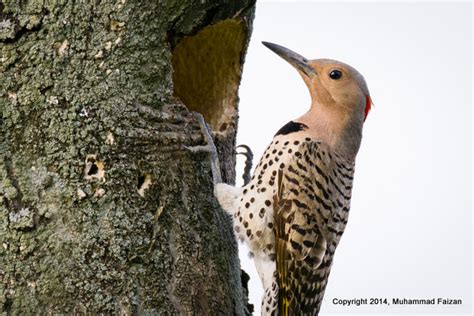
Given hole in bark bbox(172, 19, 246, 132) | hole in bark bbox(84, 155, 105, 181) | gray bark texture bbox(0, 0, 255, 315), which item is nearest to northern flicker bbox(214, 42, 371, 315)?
hole in bark bbox(172, 19, 246, 132)

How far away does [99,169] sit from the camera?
8.63 feet

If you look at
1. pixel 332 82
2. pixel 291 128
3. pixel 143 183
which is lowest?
pixel 143 183

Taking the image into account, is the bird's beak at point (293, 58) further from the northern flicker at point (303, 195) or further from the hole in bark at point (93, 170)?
the hole in bark at point (93, 170)

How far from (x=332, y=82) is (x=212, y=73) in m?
0.61

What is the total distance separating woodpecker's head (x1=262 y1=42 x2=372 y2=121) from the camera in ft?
11.8

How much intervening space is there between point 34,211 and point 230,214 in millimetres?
1047

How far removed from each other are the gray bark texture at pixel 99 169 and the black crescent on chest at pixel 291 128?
74 cm

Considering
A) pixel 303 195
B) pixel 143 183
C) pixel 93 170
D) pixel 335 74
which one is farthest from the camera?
pixel 335 74

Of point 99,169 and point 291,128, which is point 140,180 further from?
point 291,128

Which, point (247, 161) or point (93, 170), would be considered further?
point (247, 161)

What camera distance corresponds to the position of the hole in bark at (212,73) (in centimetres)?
361

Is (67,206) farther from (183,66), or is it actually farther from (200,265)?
(183,66)

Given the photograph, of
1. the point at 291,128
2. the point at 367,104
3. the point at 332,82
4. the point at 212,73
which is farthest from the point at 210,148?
the point at 367,104

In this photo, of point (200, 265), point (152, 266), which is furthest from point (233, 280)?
point (152, 266)
